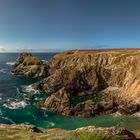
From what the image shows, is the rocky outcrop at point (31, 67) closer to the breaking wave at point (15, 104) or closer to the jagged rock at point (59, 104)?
the breaking wave at point (15, 104)

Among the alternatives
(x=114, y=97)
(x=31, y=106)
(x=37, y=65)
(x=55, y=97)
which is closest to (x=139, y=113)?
(x=114, y=97)

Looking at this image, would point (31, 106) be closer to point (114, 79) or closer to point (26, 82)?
point (114, 79)

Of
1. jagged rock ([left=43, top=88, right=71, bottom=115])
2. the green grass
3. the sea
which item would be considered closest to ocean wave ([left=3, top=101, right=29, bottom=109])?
the sea

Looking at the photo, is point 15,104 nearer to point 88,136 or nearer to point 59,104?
point 59,104

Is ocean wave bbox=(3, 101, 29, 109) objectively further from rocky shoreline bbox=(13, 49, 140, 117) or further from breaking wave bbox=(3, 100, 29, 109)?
rocky shoreline bbox=(13, 49, 140, 117)

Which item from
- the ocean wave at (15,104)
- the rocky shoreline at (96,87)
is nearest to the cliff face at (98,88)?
the rocky shoreline at (96,87)

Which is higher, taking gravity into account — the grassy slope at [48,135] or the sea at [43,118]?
the grassy slope at [48,135]
